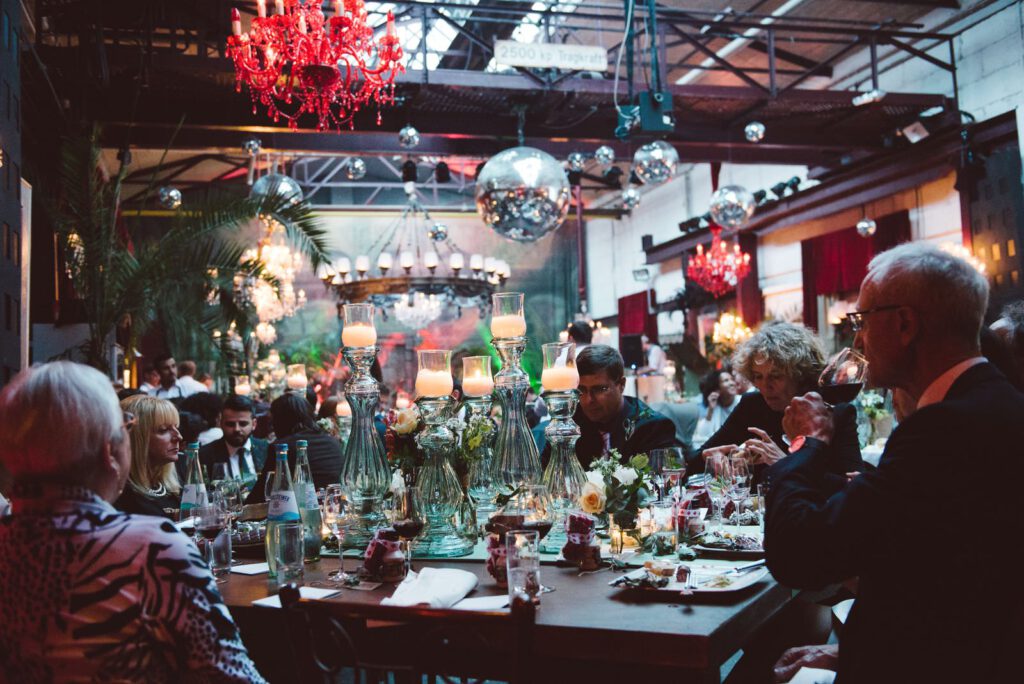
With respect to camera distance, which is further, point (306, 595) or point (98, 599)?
point (306, 595)

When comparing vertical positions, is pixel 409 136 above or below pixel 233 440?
above

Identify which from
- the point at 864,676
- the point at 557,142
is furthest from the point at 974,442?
the point at 557,142

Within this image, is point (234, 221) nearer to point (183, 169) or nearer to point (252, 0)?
point (252, 0)

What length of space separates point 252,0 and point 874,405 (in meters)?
6.12

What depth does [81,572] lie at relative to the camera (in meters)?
1.40

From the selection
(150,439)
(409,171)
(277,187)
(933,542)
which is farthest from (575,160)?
(933,542)

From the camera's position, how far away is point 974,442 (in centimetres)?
150

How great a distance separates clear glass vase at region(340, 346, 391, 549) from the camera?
108 inches

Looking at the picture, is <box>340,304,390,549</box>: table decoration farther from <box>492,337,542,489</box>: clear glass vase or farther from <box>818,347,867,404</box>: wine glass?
<box>818,347,867,404</box>: wine glass

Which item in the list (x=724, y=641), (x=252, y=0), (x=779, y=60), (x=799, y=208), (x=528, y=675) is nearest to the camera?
(x=528, y=675)

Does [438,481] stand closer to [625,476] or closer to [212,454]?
[625,476]

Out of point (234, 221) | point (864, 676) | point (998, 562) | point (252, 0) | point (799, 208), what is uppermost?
point (252, 0)

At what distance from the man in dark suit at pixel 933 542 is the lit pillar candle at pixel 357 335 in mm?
1601

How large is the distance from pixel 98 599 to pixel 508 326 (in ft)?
5.04
